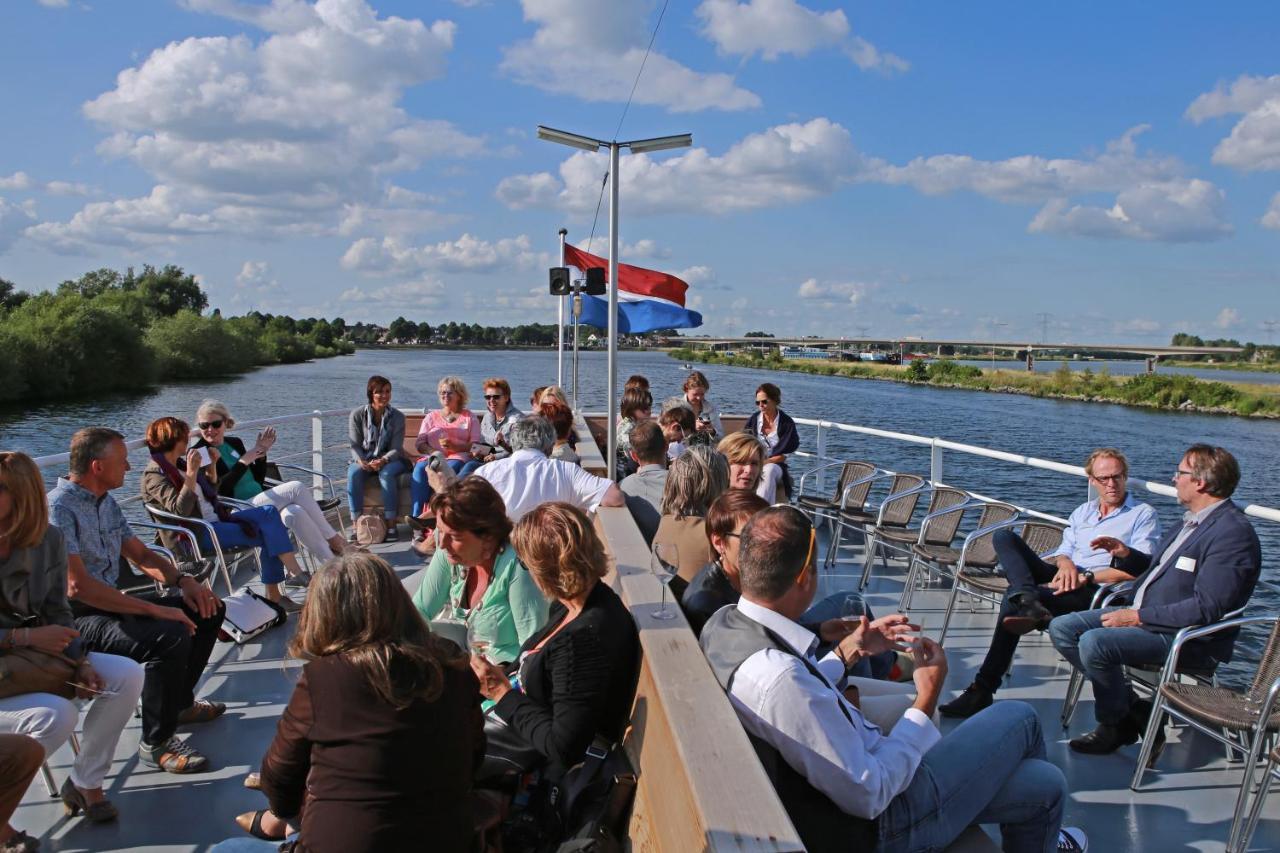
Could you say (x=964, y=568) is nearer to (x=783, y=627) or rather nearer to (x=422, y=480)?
(x=783, y=627)

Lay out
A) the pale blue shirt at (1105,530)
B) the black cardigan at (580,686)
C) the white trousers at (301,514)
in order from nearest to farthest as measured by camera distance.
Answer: the black cardigan at (580,686) → the pale blue shirt at (1105,530) → the white trousers at (301,514)

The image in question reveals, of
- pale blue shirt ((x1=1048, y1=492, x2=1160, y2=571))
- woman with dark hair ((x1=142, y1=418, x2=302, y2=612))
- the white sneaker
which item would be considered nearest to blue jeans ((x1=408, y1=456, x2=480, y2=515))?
woman with dark hair ((x1=142, y1=418, x2=302, y2=612))

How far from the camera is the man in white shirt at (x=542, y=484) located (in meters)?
4.08

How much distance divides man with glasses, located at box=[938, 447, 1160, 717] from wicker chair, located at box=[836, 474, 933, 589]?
1.34 meters

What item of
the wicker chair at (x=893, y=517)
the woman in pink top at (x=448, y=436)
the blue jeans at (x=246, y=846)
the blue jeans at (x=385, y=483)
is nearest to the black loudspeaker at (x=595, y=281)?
the woman in pink top at (x=448, y=436)

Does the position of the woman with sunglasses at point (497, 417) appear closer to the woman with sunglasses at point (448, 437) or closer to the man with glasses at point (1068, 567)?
the woman with sunglasses at point (448, 437)

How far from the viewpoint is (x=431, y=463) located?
→ 18.2 ft

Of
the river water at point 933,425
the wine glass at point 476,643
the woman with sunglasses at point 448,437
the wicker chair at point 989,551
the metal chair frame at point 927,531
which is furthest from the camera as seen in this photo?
the river water at point 933,425

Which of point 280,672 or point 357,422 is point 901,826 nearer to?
point 280,672

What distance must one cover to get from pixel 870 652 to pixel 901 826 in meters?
0.40

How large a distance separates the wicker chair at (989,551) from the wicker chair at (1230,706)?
3.71 feet

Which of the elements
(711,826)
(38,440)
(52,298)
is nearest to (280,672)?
(711,826)

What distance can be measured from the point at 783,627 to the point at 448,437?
507 centimetres

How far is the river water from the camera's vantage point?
57.3ft
